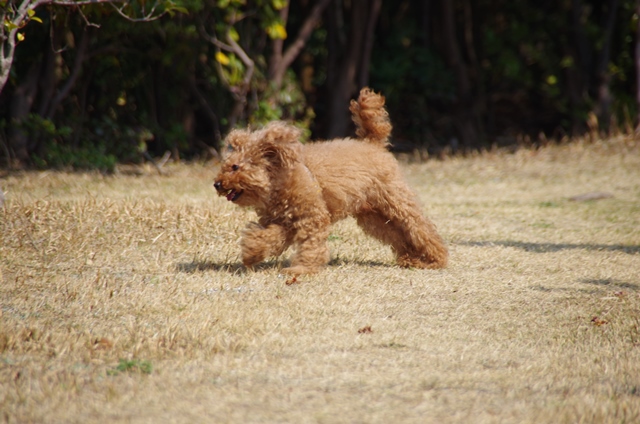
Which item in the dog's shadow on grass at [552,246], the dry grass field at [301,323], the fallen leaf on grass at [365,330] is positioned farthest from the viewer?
the dog's shadow on grass at [552,246]

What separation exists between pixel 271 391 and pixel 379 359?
2.28 ft

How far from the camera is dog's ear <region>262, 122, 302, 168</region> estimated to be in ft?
16.9

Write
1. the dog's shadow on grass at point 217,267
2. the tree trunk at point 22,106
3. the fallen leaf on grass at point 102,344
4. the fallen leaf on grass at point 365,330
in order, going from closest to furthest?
the fallen leaf on grass at point 102,344, the fallen leaf on grass at point 365,330, the dog's shadow on grass at point 217,267, the tree trunk at point 22,106

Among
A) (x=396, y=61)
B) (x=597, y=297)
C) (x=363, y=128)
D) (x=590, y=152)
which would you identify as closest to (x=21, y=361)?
(x=363, y=128)

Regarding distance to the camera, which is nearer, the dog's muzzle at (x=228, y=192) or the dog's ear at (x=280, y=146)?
the dog's muzzle at (x=228, y=192)

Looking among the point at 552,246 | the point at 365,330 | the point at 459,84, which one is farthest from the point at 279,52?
the point at 365,330

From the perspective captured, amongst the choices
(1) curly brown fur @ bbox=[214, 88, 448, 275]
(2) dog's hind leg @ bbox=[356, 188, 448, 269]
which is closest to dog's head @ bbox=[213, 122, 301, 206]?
(1) curly brown fur @ bbox=[214, 88, 448, 275]

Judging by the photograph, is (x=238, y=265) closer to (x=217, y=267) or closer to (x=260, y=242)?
(x=217, y=267)

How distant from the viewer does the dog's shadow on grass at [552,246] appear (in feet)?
21.8

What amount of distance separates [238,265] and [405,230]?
1293 millimetres

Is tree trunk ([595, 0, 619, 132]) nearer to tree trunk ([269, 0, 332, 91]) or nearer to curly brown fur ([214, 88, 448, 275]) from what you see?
tree trunk ([269, 0, 332, 91])

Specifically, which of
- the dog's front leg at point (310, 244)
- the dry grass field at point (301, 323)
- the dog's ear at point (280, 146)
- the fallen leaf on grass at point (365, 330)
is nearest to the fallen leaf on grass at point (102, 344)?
→ the dry grass field at point (301, 323)

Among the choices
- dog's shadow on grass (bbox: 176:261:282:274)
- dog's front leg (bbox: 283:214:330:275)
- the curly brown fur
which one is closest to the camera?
the curly brown fur

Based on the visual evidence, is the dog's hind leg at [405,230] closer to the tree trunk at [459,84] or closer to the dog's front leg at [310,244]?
the dog's front leg at [310,244]
